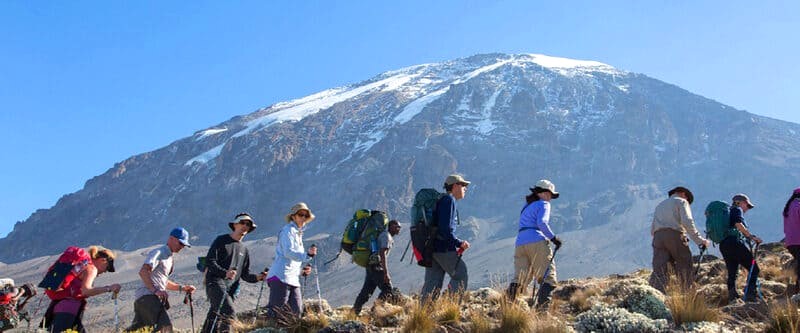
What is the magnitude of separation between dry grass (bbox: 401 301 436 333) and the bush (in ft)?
4.41

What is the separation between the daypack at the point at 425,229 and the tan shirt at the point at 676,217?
2988 millimetres

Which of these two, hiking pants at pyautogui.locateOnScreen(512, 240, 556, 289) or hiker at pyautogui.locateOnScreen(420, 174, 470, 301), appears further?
hiker at pyautogui.locateOnScreen(420, 174, 470, 301)

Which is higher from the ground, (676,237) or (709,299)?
(676,237)

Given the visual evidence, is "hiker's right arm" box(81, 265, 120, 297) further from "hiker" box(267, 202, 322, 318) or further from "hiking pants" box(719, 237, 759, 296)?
"hiking pants" box(719, 237, 759, 296)

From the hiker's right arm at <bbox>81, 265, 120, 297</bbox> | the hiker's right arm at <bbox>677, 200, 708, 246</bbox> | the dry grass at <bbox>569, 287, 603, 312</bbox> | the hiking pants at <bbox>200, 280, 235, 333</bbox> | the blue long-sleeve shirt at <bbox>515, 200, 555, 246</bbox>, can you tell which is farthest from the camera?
the dry grass at <bbox>569, 287, 603, 312</bbox>

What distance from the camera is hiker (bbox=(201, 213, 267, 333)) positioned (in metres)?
7.75

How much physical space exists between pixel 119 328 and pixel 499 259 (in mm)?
165597

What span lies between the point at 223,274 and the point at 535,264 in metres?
3.59

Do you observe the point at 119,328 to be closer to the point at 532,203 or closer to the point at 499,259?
the point at 532,203

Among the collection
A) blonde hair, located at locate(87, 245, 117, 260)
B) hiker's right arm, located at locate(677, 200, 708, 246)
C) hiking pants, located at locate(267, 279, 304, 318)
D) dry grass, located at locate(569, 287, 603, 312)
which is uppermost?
blonde hair, located at locate(87, 245, 117, 260)

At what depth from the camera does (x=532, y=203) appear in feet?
27.0

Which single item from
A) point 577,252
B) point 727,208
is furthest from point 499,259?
point 727,208

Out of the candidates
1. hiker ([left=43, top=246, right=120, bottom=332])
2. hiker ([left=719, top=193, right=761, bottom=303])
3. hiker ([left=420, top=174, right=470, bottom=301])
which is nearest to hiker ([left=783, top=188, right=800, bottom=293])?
hiker ([left=719, top=193, right=761, bottom=303])

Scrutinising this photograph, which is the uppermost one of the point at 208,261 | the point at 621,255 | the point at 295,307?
the point at 208,261
